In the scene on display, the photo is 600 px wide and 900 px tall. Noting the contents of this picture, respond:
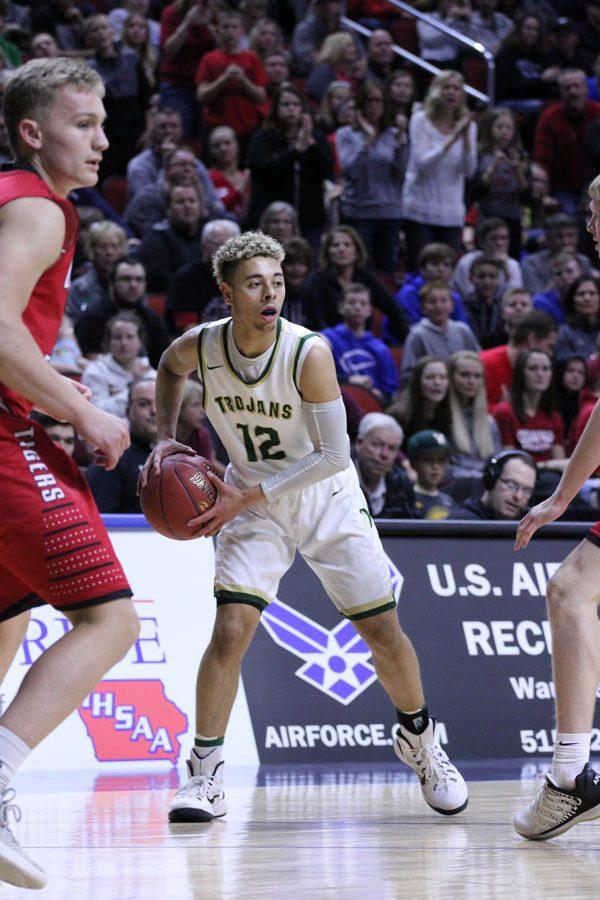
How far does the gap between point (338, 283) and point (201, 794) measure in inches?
237

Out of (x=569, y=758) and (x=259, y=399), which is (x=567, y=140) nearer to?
(x=259, y=399)

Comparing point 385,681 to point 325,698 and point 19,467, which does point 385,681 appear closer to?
point 325,698

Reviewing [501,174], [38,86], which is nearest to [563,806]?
[38,86]

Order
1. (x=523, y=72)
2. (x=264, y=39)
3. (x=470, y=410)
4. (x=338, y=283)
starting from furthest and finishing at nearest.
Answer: (x=523, y=72)
(x=264, y=39)
(x=338, y=283)
(x=470, y=410)

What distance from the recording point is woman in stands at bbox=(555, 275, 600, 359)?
34.8ft

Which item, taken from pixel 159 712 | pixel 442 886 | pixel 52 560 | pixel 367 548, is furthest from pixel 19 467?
pixel 159 712

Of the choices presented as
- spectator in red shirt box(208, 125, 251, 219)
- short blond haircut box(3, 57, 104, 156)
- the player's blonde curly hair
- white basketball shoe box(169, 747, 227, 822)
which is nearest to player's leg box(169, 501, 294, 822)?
white basketball shoe box(169, 747, 227, 822)

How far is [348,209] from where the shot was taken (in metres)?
11.9

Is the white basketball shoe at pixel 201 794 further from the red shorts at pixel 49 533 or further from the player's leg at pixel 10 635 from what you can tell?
the red shorts at pixel 49 533

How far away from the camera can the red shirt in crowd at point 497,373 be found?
983cm

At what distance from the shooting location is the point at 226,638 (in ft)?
16.2

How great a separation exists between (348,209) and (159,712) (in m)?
Result: 6.41

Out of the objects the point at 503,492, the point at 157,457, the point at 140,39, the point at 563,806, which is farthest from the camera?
the point at 140,39

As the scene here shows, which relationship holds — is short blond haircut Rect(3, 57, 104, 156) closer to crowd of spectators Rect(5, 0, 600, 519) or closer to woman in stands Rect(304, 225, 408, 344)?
crowd of spectators Rect(5, 0, 600, 519)
